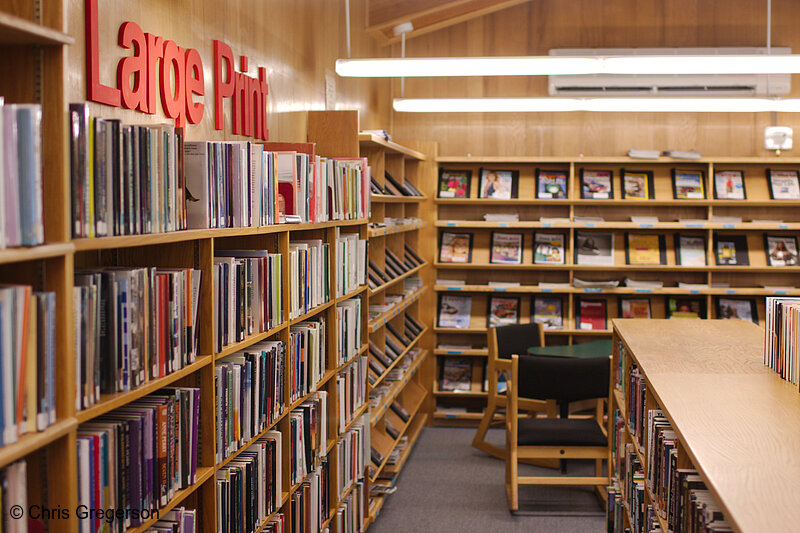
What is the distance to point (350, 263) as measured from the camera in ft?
13.9

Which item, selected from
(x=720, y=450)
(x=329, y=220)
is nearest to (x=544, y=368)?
(x=329, y=220)

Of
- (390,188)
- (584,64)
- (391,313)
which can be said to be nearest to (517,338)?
(391,313)

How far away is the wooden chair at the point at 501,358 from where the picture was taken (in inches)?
232

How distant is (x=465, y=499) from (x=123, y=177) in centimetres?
401

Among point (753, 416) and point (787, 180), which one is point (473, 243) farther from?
point (753, 416)

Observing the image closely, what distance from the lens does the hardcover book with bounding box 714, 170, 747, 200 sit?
7.22m

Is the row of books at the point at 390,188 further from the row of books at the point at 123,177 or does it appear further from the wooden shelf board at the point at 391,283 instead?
the row of books at the point at 123,177

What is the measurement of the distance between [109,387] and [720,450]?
1.52m

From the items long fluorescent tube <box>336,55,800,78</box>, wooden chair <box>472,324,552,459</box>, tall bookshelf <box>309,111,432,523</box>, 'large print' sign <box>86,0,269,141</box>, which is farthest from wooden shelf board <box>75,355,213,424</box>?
wooden chair <box>472,324,552,459</box>

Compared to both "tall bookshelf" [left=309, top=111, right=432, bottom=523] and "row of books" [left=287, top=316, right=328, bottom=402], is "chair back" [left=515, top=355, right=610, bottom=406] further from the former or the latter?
"row of books" [left=287, top=316, right=328, bottom=402]

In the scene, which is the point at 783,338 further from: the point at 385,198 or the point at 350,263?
the point at 385,198

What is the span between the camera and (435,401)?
7.52m

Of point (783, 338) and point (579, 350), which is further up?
point (783, 338)

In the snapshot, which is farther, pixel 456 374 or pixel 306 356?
pixel 456 374
